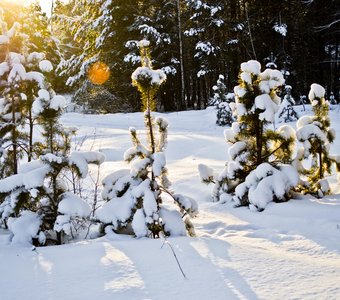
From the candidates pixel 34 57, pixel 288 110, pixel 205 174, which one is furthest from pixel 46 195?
pixel 288 110

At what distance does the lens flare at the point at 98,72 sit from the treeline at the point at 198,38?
0.85ft

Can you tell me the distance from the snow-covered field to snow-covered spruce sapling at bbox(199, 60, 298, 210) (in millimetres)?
354

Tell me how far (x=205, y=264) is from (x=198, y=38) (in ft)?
82.0

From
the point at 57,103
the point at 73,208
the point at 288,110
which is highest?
the point at 57,103

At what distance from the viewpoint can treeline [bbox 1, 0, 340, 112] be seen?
22.6m

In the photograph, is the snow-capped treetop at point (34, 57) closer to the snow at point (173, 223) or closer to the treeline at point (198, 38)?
the snow at point (173, 223)

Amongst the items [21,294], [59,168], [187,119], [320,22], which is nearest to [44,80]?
[59,168]

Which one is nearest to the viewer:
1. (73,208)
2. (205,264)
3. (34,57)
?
(205,264)

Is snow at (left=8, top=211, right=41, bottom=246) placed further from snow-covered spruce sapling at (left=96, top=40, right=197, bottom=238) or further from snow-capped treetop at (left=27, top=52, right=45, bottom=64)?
snow-capped treetop at (left=27, top=52, right=45, bottom=64)

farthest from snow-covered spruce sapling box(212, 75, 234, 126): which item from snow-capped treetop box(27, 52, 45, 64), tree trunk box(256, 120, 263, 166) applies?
snow-capped treetop box(27, 52, 45, 64)

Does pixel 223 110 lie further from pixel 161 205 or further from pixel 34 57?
pixel 161 205

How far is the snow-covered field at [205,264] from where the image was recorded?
94.1 inches

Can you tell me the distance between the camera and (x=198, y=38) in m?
26.1

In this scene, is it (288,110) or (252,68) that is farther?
(288,110)
